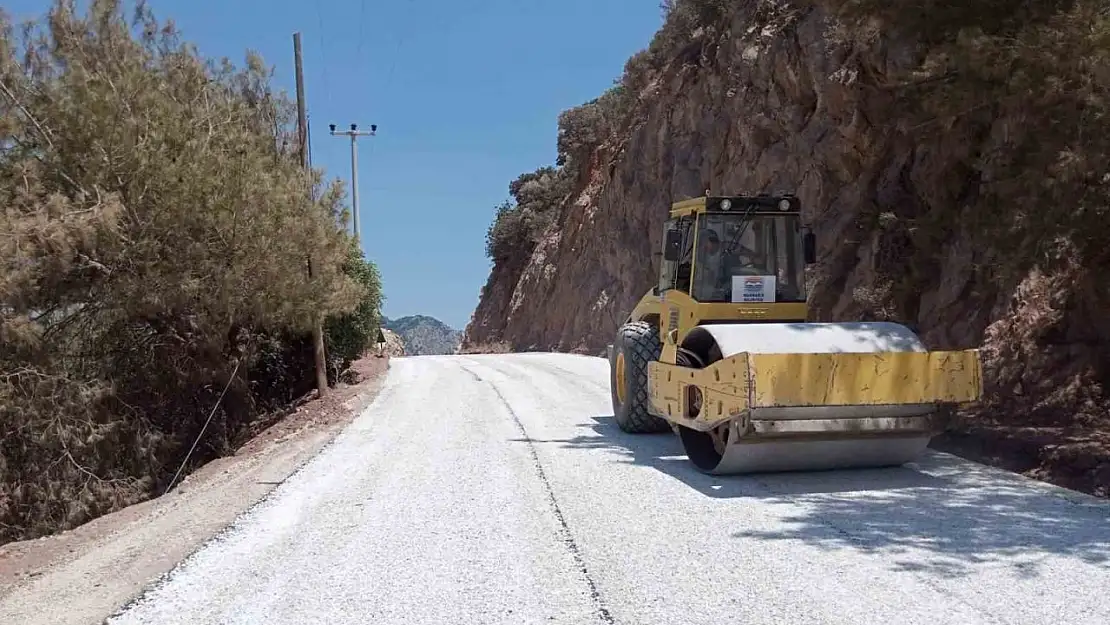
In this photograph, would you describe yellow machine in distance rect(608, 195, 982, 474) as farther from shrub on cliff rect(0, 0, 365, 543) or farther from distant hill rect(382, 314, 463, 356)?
distant hill rect(382, 314, 463, 356)

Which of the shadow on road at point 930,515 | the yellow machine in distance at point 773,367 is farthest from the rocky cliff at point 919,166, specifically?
the yellow machine in distance at point 773,367

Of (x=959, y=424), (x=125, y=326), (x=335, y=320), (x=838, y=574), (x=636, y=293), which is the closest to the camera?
(x=838, y=574)

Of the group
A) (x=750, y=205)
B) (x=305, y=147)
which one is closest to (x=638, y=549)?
(x=750, y=205)

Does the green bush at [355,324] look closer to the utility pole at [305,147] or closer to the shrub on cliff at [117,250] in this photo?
the utility pole at [305,147]

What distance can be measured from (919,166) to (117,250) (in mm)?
13120

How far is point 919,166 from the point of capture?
15586 millimetres

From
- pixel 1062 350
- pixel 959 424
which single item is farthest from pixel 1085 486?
pixel 1062 350

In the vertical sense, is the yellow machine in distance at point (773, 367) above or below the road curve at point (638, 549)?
above

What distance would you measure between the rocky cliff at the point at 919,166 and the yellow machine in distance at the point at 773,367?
1.64 m

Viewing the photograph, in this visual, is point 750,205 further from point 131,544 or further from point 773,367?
point 131,544

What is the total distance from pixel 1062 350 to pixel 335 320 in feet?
46.7

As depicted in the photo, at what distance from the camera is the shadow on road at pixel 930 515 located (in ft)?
19.1

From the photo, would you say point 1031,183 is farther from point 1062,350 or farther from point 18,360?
point 18,360

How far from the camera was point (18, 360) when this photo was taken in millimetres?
12492
